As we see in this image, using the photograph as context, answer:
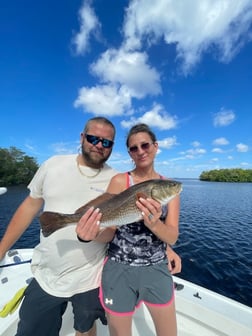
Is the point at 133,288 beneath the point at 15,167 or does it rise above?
beneath

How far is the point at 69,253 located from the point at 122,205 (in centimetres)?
99

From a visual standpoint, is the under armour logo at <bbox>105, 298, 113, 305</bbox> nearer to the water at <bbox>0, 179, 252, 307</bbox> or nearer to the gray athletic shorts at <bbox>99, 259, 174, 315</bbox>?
the gray athletic shorts at <bbox>99, 259, 174, 315</bbox>

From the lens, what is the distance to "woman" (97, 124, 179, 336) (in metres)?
2.30

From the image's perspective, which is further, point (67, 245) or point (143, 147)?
point (143, 147)

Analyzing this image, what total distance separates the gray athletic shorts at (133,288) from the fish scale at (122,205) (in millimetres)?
587

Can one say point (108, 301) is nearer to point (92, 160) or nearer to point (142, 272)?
point (142, 272)

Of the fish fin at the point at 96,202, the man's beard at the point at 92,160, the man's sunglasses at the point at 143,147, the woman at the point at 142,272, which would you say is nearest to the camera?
the woman at the point at 142,272

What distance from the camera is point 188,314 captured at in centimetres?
367

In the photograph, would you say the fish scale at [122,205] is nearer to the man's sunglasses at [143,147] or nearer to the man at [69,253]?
the man at [69,253]

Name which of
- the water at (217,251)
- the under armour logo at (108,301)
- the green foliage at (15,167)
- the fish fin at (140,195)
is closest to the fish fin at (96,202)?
the fish fin at (140,195)

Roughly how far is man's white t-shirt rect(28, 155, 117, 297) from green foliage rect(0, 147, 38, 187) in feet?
237

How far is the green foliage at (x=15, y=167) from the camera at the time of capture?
226 feet

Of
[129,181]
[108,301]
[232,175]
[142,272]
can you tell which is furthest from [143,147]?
[232,175]

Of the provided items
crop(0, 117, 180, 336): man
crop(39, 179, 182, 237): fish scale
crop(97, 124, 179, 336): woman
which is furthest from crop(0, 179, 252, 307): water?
crop(39, 179, 182, 237): fish scale
